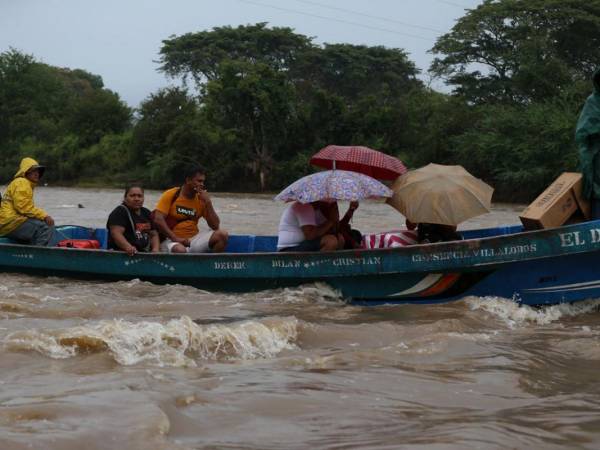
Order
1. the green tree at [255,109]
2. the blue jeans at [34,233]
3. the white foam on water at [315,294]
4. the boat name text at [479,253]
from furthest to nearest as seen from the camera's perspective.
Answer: the green tree at [255,109] → the blue jeans at [34,233] → the white foam on water at [315,294] → the boat name text at [479,253]

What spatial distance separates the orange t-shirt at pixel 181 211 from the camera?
8539 mm

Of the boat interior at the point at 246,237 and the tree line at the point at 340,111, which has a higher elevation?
the tree line at the point at 340,111

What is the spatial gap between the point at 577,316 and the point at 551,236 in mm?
725

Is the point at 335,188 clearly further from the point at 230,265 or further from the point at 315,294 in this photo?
the point at 230,265

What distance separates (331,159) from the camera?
754 cm

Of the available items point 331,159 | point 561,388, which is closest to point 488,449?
point 561,388

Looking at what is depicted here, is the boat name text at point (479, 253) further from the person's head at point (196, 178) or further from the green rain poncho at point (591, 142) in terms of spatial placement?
the person's head at point (196, 178)

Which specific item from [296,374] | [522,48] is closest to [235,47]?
[522,48]

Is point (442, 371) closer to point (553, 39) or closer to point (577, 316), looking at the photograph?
point (577, 316)

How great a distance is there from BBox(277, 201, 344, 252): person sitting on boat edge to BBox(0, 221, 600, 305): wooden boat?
209mm

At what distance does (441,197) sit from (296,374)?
264 centimetres

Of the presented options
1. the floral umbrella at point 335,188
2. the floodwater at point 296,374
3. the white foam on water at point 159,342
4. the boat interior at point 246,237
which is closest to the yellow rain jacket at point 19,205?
the boat interior at point 246,237

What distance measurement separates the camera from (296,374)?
4695 millimetres

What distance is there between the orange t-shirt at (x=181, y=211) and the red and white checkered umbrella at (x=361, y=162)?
59.2 inches
